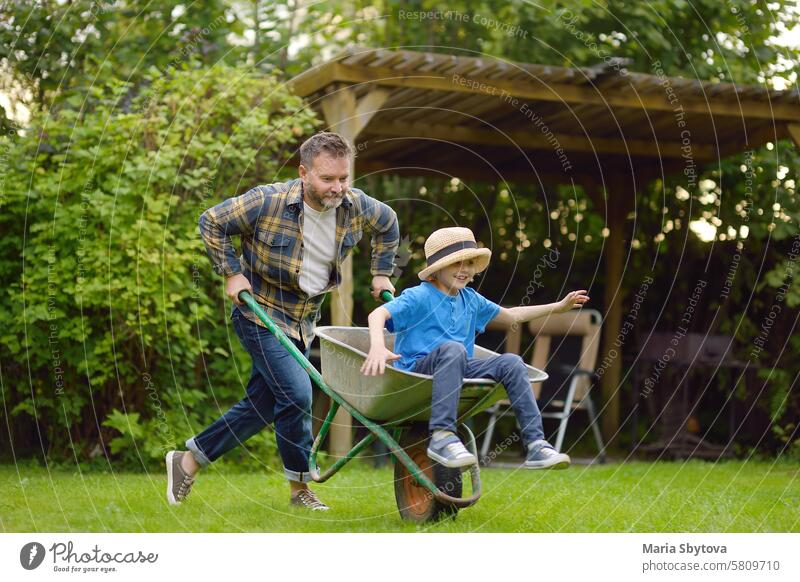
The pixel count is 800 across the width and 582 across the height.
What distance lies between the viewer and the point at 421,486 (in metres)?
4.03

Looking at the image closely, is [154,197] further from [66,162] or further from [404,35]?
[404,35]

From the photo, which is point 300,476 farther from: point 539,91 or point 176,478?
→ point 539,91

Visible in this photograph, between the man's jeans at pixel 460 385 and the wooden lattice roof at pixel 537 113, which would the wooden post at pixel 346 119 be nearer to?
the wooden lattice roof at pixel 537 113

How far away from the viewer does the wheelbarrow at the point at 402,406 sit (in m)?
3.60

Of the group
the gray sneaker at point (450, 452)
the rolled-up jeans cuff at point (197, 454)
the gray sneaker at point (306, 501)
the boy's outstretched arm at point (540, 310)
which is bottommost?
the gray sneaker at point (306, 501)

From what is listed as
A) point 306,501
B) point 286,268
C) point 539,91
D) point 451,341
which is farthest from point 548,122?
point 451,341

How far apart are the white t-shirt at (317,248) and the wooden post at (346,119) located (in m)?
1.77

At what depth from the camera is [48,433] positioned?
5922mm

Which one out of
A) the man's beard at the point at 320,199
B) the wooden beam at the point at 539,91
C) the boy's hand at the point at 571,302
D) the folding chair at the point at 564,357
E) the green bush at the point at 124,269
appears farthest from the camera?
the folding chair at the point at 564,357

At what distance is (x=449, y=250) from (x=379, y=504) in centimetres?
140

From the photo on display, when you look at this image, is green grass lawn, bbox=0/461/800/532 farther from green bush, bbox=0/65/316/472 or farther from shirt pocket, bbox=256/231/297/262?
shirt pocket, bbox=256/231/297/262

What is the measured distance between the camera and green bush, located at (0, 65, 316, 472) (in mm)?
5660
